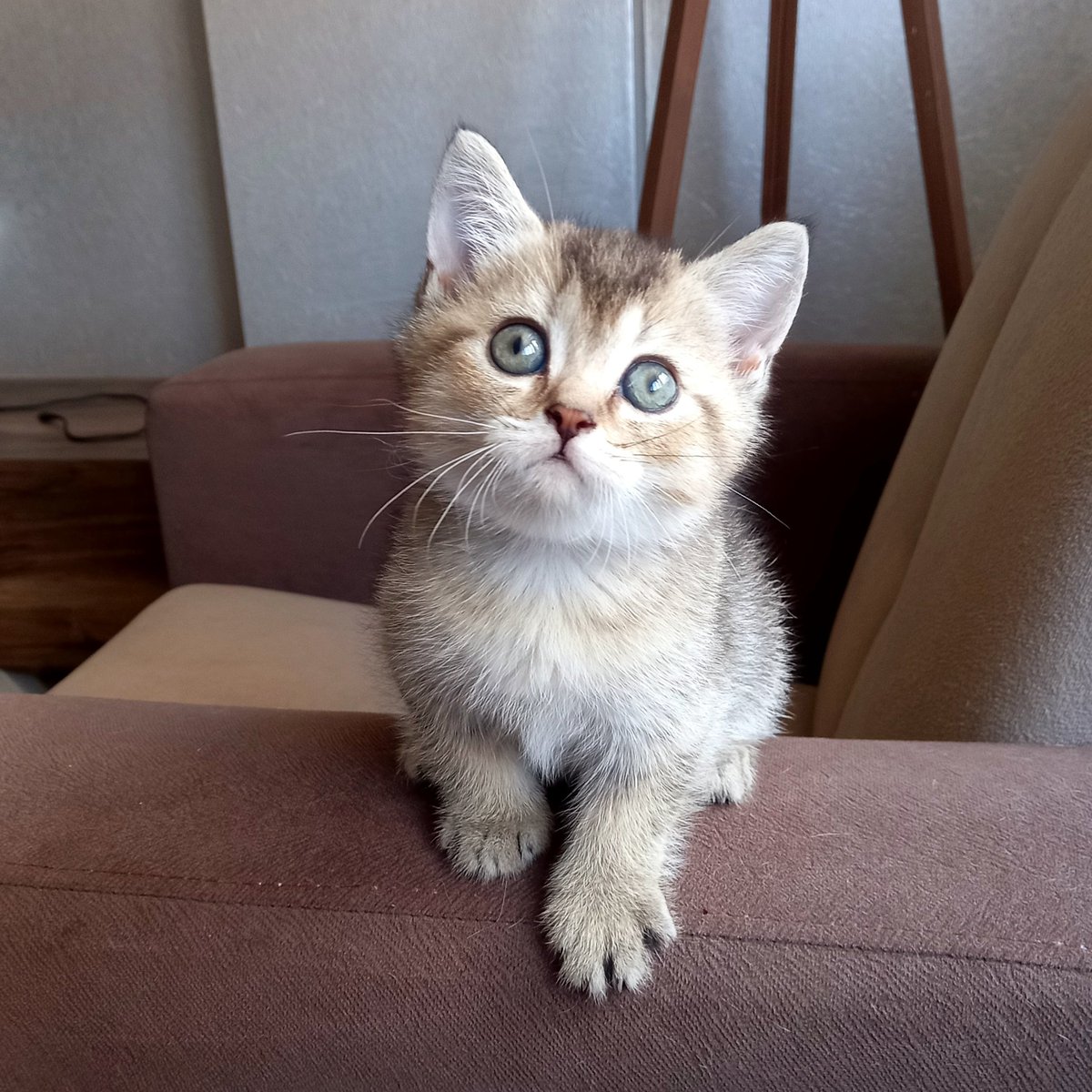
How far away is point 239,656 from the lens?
120 cm

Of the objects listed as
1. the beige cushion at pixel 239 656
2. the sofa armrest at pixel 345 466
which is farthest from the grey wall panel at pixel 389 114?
the beige cushion at pixel 239 656

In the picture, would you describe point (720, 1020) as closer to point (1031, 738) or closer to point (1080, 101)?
point (1031, 738)

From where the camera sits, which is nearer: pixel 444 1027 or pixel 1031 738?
pixel 444 1027

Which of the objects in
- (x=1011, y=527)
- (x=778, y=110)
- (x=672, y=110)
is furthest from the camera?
(x=778, y=110)

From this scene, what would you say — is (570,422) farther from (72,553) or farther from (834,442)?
(72,553)

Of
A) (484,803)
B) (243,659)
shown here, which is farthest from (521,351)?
(243,659)

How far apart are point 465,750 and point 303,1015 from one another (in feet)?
0.64

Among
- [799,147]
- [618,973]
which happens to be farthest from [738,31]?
[618,973]

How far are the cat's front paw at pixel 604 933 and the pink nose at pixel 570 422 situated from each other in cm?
28

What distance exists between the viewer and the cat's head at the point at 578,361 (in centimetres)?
56

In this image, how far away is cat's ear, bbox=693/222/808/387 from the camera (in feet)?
2.15

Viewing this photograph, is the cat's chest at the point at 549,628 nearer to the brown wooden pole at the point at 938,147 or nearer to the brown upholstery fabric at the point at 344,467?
the brown upholstery fabric at the point at 344,467

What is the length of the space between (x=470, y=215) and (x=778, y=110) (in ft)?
3.23

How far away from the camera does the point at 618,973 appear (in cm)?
51
